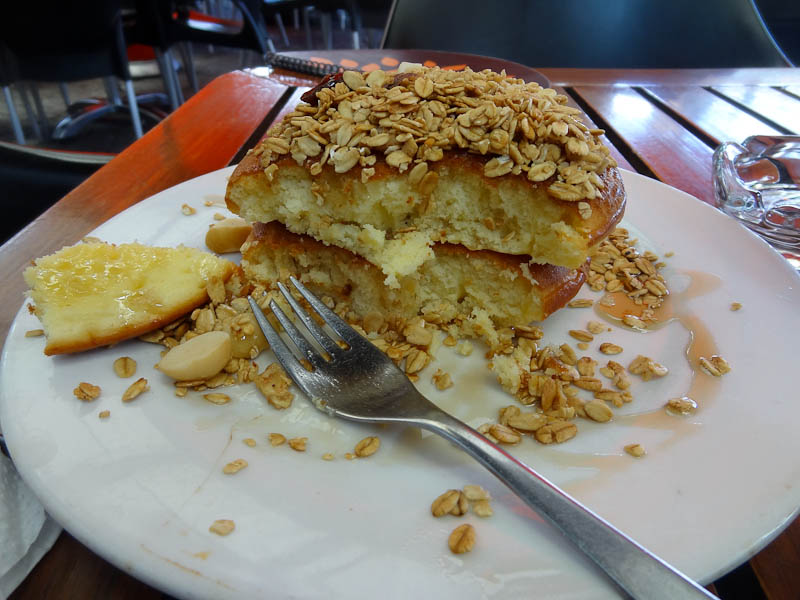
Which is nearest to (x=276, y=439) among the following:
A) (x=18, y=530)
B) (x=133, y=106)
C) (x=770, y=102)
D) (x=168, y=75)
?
(x=18, y=530)

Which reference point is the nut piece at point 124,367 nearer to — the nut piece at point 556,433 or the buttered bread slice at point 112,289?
the buttered bread slice at point 112,289

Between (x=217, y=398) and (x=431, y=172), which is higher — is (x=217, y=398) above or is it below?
below

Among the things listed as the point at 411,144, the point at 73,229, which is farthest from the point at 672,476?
the point at 73,229

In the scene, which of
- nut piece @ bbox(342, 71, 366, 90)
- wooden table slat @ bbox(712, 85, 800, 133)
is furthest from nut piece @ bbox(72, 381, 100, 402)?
wooden table slat @ bbox(712, 85, 800, 133)

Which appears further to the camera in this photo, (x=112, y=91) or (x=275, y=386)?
(x=112, y=91)

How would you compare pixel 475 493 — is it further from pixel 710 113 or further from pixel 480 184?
pixel 710 113

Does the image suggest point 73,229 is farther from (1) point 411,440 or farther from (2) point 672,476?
(2) point 672,476

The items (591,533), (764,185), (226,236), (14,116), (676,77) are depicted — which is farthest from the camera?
(14,116)

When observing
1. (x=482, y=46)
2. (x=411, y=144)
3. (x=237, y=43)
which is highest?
(x=411, y=144)
